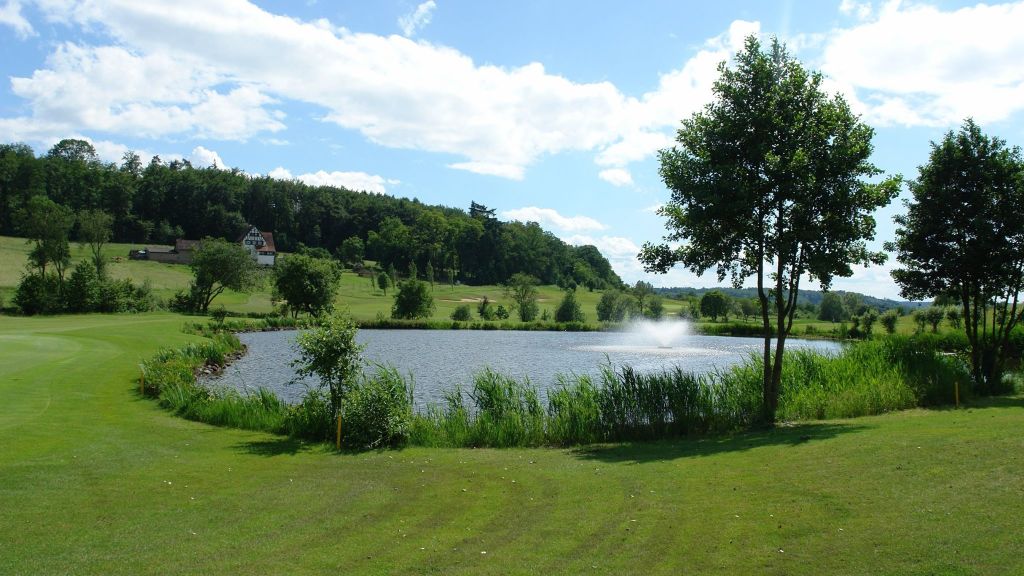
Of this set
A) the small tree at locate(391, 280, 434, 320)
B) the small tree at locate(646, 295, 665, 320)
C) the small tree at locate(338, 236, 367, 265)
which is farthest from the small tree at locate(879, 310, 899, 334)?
the small tree at locate(338, 236, 367, 265)

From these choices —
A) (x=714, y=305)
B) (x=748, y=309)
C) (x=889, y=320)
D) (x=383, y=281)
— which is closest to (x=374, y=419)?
(x=889, y=320)

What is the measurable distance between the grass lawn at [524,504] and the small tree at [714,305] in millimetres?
97245

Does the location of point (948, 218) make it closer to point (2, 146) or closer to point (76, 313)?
point (76, 313)

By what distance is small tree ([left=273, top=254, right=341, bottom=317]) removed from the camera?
3187 inches

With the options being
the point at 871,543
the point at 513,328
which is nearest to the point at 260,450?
the point at 871,543

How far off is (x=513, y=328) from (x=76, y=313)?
158 feet

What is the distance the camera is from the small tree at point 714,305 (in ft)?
365

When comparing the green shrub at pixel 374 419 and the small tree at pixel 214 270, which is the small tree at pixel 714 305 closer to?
the small tree at pixel 214 270

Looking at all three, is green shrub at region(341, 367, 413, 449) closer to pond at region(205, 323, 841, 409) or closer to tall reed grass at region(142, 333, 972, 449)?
tall reed grass at region(142, 333, 972, 449)

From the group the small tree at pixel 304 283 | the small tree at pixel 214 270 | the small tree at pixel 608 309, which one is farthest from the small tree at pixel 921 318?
the small tree at pixel 214 270

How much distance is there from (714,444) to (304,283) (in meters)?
71.9

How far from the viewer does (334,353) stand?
17250mm

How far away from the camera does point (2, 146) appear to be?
522 ft

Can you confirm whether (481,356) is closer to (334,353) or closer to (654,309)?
(334,353)
